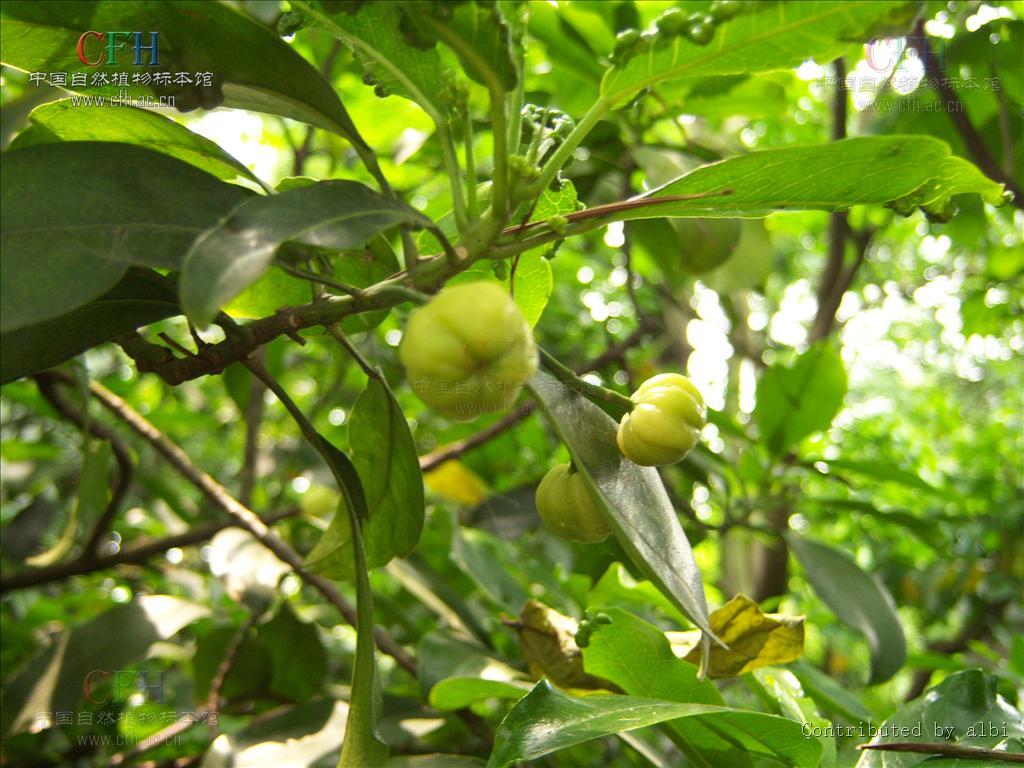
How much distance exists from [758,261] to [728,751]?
4.29ft

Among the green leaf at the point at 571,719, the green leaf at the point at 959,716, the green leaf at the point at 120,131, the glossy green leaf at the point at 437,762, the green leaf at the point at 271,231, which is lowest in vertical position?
the glossy green leaf at the point at 437,762

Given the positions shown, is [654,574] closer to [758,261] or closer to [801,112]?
[758,261]

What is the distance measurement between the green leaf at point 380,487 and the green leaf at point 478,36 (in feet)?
1.14

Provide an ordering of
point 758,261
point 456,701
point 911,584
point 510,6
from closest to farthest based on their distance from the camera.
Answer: point 510,6
point 456,701
point 758,261
point 911,584

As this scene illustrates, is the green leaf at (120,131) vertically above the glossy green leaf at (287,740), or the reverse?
the green leaf at (120,131)

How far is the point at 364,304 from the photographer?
80 centimetres

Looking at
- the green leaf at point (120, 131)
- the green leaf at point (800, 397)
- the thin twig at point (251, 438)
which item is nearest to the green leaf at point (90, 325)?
the green leaf at point (120, 131)

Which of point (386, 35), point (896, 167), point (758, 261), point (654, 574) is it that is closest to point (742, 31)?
point (896, 167)

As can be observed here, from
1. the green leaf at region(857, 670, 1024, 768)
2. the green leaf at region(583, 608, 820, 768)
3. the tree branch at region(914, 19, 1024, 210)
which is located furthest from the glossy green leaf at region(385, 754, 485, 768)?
the tree branch at region(914, 19, 1024, 210)

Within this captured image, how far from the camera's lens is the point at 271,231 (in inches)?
25.8

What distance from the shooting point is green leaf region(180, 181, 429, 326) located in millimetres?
589

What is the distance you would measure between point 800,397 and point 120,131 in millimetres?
1486

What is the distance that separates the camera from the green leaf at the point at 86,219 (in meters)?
0.68

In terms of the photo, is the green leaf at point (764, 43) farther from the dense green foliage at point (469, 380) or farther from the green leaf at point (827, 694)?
the green leaf at point (827, 694)
